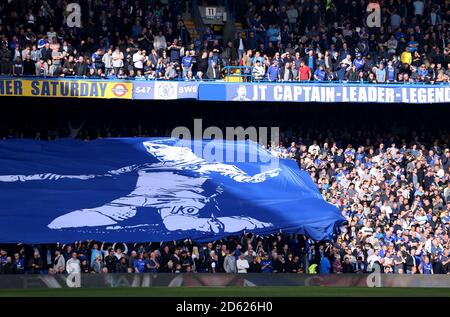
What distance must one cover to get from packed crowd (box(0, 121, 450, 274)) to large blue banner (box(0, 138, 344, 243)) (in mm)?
841

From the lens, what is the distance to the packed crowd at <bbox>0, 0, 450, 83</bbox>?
36344mm

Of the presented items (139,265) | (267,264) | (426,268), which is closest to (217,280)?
(139,265)

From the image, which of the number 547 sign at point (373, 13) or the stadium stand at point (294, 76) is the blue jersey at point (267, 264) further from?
the number 547 sign at point (373, 13)

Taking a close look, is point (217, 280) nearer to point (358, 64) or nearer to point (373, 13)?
point (358, 64)

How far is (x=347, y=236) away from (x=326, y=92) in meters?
7.13

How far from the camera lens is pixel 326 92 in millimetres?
38531

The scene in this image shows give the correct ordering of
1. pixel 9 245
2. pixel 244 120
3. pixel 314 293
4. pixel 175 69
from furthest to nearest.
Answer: pixel 244 120 → pixel 175 69 → pixel 9 245 → pixel 314 293

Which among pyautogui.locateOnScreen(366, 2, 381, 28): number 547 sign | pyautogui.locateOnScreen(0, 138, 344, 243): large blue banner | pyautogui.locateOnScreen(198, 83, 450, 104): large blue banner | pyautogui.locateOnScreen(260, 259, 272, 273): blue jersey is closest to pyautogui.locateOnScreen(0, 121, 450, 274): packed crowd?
pyautogui.locateOnScreen(260, 259, 272, 273): blue jersey

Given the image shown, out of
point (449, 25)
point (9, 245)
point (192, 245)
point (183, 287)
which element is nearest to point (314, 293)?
point (183, 287)

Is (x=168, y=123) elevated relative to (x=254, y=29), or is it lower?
lower

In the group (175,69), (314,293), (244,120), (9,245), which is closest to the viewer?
(314,293)

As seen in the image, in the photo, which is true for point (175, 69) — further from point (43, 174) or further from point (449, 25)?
point (449, 25)
